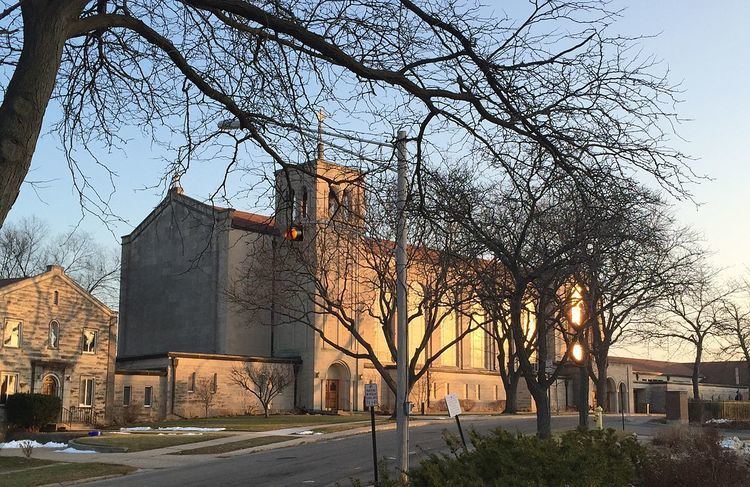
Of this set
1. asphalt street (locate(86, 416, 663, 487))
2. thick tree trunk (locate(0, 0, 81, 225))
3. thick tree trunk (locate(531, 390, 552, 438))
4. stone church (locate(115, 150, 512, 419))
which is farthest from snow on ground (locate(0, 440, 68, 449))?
thick tree trunk (locate(0, 0, 81, 225))

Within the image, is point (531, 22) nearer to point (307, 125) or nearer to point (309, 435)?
point (307, 125)

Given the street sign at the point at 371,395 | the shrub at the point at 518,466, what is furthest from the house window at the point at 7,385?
the shrub at the point at 518,466

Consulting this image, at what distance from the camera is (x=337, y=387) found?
58469 mm

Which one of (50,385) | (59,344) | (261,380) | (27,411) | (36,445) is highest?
(59,344)

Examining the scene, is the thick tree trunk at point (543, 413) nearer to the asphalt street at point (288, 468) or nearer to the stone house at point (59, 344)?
the asphalt street at point (288, 468)

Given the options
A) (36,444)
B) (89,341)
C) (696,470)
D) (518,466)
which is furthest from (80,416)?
(518,466)

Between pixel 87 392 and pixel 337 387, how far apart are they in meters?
19.1

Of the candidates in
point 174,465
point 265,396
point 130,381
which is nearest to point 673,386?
point 265,396

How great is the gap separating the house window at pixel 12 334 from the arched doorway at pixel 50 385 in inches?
101

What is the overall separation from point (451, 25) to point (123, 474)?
18.5 m

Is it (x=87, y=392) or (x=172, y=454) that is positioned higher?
(x=87, y=392)

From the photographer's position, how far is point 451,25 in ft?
24.1

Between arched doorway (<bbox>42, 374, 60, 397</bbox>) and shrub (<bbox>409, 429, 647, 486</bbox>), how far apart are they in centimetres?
3707

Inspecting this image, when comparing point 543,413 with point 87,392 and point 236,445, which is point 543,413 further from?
point 87,392
